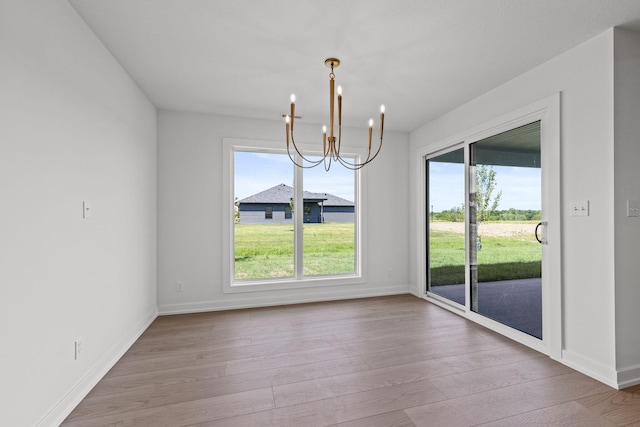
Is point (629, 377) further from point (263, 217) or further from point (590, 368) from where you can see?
point (263, 217)

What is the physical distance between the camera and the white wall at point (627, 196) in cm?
205

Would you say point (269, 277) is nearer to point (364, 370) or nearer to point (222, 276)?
point (222, 276)

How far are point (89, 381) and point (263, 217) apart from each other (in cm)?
247

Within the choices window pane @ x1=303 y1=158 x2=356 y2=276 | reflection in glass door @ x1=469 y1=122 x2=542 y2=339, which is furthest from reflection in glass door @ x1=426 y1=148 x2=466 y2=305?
window pane @ x1=303 y1=158 x2=356 y2=276

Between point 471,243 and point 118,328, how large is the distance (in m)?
3.65

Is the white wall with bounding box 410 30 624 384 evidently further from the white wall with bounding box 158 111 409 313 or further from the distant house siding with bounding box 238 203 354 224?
the white wall with bounding box 158 111 409 313

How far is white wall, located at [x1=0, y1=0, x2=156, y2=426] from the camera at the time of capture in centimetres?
138

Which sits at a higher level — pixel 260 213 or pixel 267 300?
pixel 260 213

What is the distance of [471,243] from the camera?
3.42 metres

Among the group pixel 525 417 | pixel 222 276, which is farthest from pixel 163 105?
pixel 525 417

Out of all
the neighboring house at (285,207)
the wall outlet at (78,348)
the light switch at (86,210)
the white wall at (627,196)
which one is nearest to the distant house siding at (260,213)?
the neighboring house at (285,207)

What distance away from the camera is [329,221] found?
4355 mm

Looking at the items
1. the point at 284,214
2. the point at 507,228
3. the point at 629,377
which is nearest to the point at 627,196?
the point at 507,228

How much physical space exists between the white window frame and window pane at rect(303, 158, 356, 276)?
8cm
